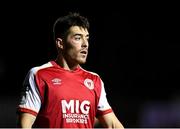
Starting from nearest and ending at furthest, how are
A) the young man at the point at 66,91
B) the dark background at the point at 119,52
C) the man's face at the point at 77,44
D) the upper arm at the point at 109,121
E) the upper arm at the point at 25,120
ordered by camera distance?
the upper arm at the point at 25,120 → the young man at the point at 66,91 → the man's face at the point at 77,44 → the upper arm at the point at 109,121 → the dark background at the point at 119,52

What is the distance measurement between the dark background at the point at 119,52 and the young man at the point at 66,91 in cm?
479

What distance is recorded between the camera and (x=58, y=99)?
3.78m

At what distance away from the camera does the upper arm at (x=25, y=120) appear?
362 cm

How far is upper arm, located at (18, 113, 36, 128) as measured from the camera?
362 centimetres

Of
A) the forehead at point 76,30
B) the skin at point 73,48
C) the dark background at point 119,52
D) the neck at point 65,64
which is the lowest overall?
the dark background at point 119,52

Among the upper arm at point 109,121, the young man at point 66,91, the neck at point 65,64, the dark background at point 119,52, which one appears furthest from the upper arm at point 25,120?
the dark background at point 119,52

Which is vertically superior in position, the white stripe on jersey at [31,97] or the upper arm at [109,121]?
the white stripe on jersey at [31,97]

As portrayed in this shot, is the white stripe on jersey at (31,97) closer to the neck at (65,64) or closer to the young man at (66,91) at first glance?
the young man at (66,91)

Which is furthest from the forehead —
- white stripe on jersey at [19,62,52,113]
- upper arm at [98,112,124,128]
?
upper arm at [98,112,124,128]

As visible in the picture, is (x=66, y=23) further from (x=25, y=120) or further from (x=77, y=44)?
(x=25, y=120)

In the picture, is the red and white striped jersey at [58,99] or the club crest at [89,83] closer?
the red and white striped jersey at [58,99]

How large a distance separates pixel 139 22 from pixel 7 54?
9.37ft

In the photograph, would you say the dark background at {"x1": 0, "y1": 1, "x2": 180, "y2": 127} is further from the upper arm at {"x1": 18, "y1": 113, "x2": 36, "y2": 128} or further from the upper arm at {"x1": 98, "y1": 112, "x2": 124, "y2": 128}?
the upper arm at {"x1": 18, "y1": 113, "x2": 36, "y2": 128}

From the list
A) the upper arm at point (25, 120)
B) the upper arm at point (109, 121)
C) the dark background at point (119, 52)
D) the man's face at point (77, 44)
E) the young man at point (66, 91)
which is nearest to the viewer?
the upper arm at point (25, 120)
